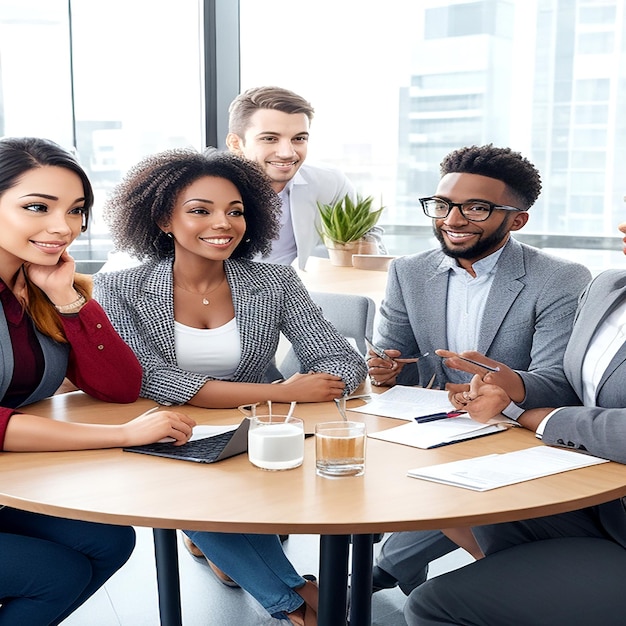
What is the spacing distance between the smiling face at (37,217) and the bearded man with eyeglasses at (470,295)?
2.72 feet

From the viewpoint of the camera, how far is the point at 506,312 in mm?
2256

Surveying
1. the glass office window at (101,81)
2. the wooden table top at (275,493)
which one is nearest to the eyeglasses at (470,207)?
the wooden table top at (275,493)

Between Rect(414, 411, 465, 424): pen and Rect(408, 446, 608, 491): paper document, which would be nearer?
Rect(408, 446, 608, 491): paper document

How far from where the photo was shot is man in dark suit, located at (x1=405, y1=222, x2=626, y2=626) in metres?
1.52

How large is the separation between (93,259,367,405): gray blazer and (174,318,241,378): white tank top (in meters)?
0.02

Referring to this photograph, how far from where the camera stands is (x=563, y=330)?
2.18m

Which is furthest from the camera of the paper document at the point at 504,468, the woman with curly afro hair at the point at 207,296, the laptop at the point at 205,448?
the woman with curly afro hair at the point at 207,296

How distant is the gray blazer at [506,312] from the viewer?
2189 mm

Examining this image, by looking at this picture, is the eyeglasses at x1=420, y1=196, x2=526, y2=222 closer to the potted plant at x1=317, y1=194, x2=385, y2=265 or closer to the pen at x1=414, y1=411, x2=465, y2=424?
the pen at x1=414, y1=411, x2=465, y2=424

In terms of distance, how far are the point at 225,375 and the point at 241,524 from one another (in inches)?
39.1

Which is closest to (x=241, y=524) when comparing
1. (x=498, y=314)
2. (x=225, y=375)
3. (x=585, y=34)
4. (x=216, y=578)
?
(x=225, y=375)

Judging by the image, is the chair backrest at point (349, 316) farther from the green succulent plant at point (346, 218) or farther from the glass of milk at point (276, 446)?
the glass of milk at point (276, 446)

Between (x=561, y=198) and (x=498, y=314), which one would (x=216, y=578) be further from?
(x=561, y=198)

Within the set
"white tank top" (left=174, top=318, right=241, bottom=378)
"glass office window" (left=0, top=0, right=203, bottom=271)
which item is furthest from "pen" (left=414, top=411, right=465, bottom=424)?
"glass office window" (left=0, top=0, right=203, bottom=271)
